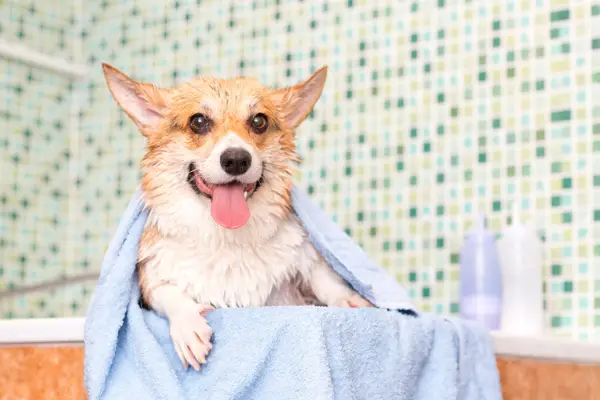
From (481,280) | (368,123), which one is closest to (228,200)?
(481,280)

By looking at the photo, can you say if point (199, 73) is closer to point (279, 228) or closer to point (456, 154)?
→ point (456, 154)

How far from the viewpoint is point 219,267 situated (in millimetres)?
1212

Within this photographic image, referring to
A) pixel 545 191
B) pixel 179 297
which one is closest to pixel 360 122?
pixel 545 191

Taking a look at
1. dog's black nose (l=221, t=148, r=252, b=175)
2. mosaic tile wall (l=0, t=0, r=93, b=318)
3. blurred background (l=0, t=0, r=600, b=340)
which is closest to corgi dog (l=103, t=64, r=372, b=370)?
dog's black nose (l=221, t=148, r=252, b=175)

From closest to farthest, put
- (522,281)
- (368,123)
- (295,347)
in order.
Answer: (295,347) → (522,281) → (368,123)

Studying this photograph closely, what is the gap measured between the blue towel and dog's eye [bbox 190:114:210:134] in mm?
145

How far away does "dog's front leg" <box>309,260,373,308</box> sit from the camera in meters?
1.29

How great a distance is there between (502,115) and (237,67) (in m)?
0.83

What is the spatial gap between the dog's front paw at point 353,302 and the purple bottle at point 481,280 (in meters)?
0.71

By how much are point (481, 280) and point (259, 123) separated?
2.92ft

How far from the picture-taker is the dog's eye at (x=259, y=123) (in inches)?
50.4

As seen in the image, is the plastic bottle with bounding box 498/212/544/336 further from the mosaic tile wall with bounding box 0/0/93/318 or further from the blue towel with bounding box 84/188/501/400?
the mosaic tile wall with bounding box 0/0/93/318

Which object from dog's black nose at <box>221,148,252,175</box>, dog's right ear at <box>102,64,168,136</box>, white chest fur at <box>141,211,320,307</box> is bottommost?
white chest fur at <box>141,211,320,307</box>

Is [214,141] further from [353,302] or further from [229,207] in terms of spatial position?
[353,302]
